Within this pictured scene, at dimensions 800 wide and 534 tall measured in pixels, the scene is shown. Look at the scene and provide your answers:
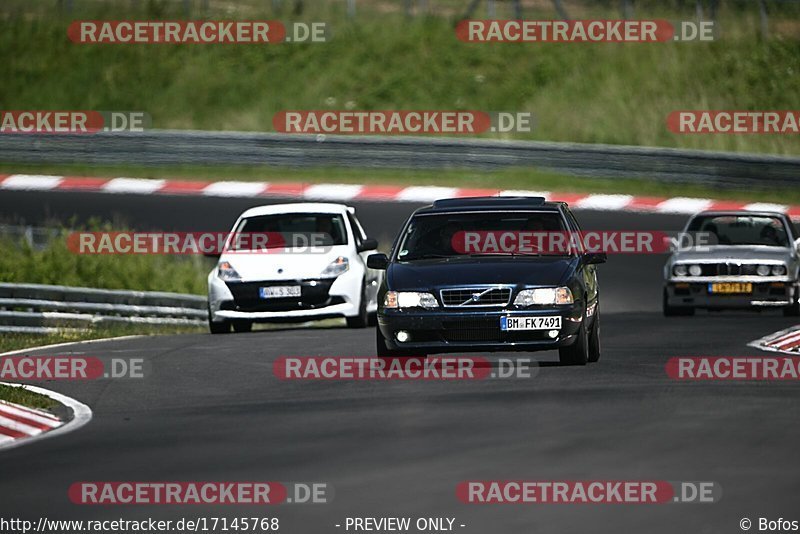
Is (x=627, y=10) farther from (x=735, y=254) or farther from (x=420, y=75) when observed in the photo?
(x=735, y=254)

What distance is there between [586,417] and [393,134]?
89.6 ft

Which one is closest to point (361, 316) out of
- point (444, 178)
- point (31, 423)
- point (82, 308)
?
point (82, 308)

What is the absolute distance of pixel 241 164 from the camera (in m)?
33.4

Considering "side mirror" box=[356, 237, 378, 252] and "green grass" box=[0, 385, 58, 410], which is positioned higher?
"side mirror" box=[356, 237, 378, 252]

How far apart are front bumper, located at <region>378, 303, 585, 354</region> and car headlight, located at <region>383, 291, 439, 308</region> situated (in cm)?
6

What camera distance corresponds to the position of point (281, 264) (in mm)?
19703

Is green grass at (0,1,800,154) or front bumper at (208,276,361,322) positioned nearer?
front bumper at (208,276,361,322)

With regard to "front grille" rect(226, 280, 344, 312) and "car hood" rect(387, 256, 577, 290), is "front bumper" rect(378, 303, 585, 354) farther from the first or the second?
"front grille" rect(226, 280, 344, 312)

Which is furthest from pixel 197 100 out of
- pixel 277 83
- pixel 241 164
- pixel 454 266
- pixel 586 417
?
pixel 586 417

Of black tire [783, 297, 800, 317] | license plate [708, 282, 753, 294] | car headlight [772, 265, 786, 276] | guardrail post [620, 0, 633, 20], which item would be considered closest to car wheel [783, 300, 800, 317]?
black tire [783, 297, 800, 317]

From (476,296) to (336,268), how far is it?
18.6ft

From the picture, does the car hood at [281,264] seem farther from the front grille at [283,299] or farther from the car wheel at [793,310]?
the car wheel at [793,310]

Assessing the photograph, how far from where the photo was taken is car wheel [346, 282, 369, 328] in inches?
785

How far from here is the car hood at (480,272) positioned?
14.2 metres
